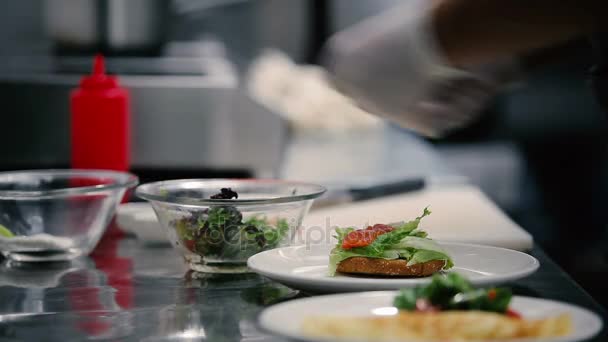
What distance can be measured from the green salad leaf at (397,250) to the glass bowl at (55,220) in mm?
397

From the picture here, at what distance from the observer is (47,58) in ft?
8.23

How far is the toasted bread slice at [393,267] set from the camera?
3.36ft

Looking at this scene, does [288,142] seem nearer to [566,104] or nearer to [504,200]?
[566,104]

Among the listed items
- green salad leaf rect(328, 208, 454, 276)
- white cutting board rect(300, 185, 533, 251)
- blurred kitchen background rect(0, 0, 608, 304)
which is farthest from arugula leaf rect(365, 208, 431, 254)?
blurred kitchen background rect(0, 0, 608, 304)

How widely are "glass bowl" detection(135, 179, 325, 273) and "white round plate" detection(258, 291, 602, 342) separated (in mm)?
311

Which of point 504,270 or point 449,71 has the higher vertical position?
point 449,71

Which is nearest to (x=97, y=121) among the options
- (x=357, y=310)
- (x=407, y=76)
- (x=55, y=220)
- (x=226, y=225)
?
(x=55, y=220)

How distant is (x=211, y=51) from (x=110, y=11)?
1627mm

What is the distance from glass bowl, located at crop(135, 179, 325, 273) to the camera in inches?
45.1

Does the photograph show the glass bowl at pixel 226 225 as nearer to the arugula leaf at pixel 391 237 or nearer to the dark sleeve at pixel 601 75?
the arugula leaf at pixel 391 237

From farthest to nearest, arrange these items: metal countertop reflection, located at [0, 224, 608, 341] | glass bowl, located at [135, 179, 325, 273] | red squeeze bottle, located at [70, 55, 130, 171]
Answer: red squeeze bottle, located at [70, 55, 130, 171] < glass bowl, located at [135, 179, 325, 273] < metal countertop reflection, located at [0, 224, 608, 341]

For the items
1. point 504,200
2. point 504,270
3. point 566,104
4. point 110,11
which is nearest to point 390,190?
point 110,11

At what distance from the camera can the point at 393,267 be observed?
1025 mm

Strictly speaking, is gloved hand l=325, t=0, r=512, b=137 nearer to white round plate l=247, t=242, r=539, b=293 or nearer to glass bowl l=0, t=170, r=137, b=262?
white round plate l=247, t=242, r=539, b=293
